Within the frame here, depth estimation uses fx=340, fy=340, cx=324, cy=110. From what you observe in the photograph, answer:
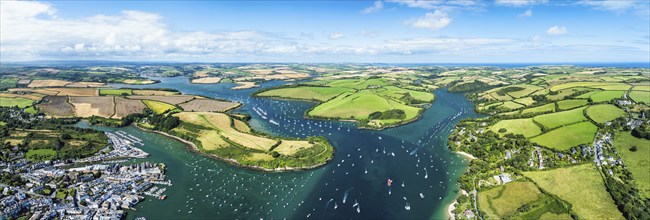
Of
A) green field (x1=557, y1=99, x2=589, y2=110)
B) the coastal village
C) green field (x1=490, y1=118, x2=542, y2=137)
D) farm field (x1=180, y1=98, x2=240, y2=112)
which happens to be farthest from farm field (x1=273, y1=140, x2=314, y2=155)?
green field (x1=557, y1=99, x2=589, y2=110)

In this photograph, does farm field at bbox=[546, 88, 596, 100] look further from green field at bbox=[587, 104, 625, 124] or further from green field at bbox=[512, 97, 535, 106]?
green field at bbox=[587, 104, 625, 124]

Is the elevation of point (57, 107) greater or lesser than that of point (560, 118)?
lesser

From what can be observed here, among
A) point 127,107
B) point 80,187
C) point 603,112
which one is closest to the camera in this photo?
point 80,187

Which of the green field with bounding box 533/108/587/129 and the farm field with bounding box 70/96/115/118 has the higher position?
the green field with bounding box 533/108/587/129

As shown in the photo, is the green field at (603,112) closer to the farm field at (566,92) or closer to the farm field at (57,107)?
the farm field at (566,92)

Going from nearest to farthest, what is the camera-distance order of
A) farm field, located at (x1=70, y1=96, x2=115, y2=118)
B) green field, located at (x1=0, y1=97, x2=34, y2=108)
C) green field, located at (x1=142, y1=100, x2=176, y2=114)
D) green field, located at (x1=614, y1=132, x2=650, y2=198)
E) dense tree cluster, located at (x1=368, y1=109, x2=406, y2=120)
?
green field, located at (x1=614, y1=132, x2=650, y2=198) → dense tree cluster, located at (x1=368, y1=109, x2=406, y2=120) → farm field, located at (x1=70, y1=96, x2=115, y2=118) → green field, located at (x1=142, y1=100, x2=176, y2=114) → green field, located at (x1=0, y1=97, x2=34, y2=108)

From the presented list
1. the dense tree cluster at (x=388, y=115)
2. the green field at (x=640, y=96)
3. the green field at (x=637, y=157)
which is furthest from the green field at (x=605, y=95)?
the dense tree cluster at (x=388, y=115)

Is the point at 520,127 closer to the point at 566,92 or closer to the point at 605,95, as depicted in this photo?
the point at 605,95

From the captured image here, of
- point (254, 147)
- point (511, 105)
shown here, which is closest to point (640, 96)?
point (511, 105)
